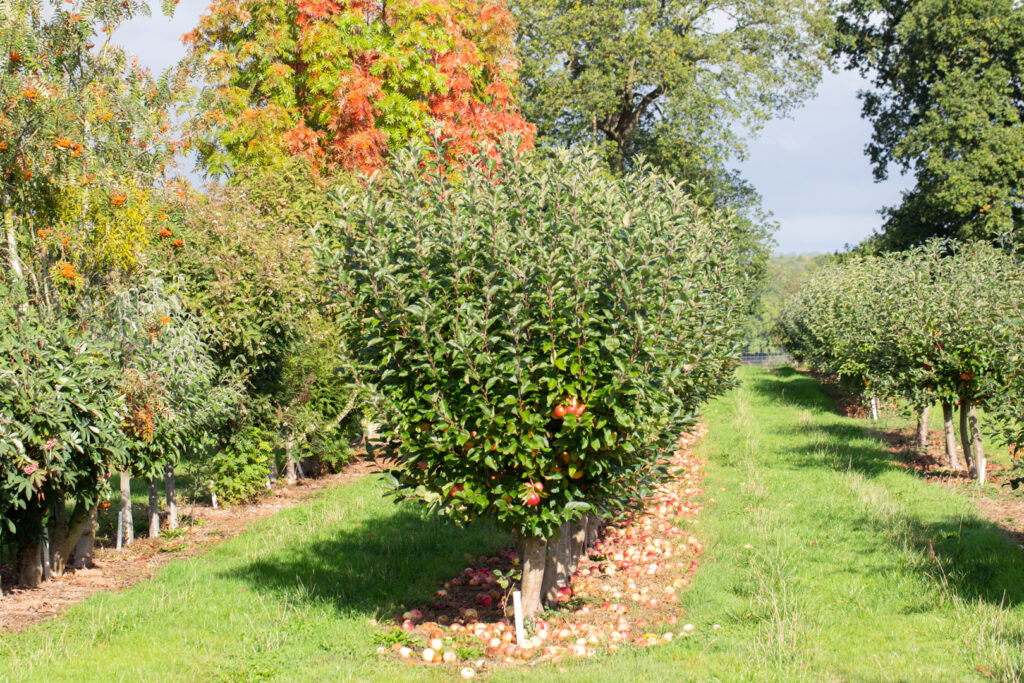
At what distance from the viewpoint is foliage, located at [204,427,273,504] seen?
14.0 metres

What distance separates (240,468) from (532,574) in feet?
25.0

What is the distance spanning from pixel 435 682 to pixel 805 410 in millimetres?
21950

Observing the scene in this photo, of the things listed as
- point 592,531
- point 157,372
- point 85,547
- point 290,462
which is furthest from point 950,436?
point 85,547

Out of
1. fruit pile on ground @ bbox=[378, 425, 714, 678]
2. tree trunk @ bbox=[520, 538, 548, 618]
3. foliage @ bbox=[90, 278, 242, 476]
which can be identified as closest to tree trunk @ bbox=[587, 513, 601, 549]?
fruit pile on ground @ bbox=[378, 425, 714, 678]

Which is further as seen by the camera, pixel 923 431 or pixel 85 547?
pixel 923 431

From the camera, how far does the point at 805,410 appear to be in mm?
26469

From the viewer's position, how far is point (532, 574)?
8.20 meters

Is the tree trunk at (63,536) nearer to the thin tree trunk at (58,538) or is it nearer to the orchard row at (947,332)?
the thin tree trunk at (58,538)

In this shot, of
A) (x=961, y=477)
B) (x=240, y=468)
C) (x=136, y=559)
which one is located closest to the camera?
(x=136, y=559)

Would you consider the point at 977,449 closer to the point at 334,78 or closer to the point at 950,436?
the point at 950,436

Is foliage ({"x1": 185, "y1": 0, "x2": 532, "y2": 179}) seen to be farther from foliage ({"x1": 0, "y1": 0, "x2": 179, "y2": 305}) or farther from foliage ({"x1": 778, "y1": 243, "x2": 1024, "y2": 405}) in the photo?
foliage ({"x1": 778, "y1": 243, "x2": 1024, "y2": 405})

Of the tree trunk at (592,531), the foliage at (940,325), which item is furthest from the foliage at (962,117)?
the tree trunk at (592,531)

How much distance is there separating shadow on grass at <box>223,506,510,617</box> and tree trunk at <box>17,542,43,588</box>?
215 cm

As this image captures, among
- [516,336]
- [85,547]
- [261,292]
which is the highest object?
[261,292]
